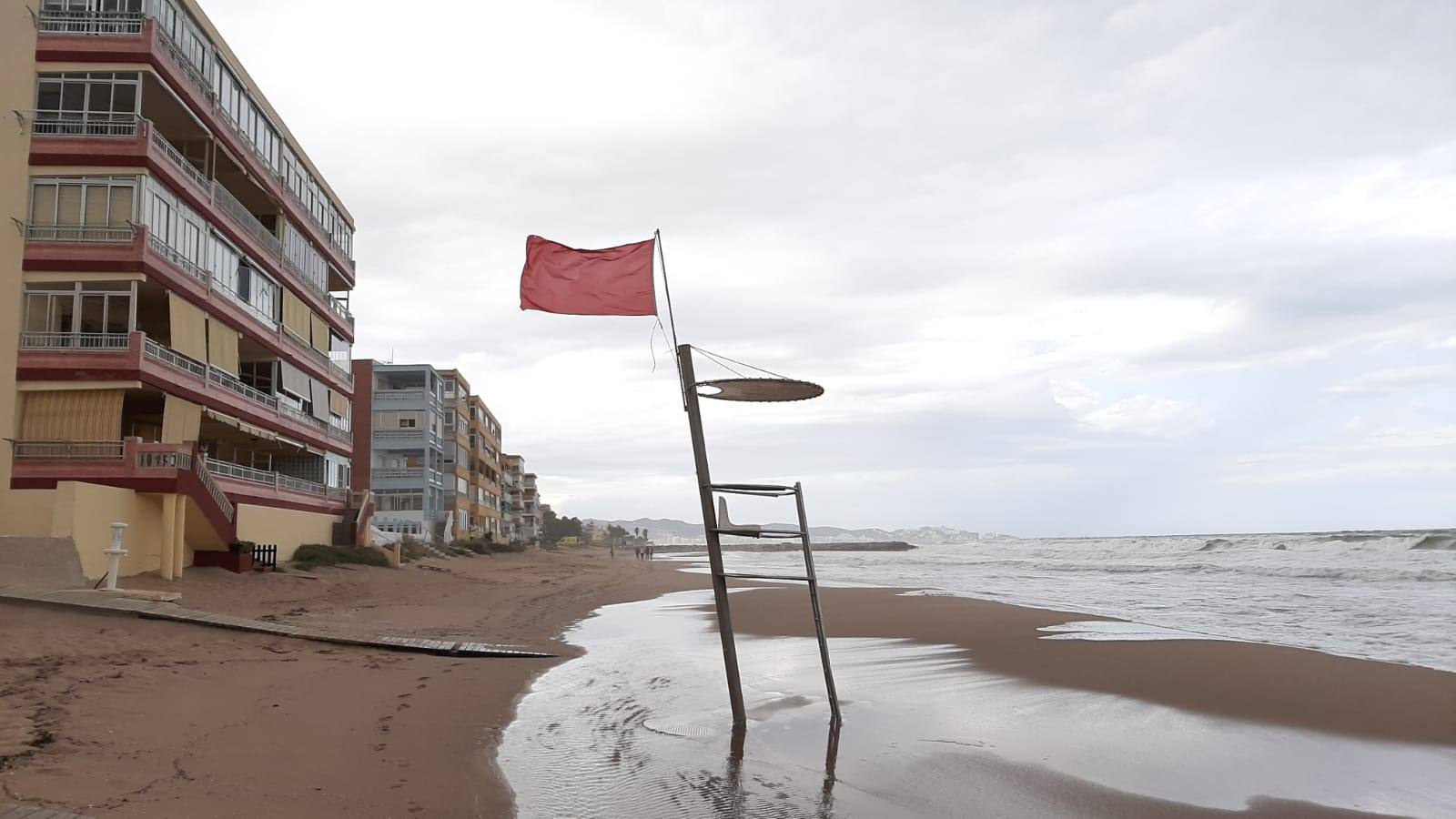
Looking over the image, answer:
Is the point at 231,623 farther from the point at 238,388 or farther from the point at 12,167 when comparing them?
the point at 238,388

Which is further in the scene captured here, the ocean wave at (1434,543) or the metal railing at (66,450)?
the ocean wave at (1434,543)

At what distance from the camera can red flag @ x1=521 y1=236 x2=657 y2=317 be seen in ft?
27.2

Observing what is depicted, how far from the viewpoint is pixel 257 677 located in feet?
33.2

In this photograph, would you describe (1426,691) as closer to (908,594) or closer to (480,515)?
(908,594)

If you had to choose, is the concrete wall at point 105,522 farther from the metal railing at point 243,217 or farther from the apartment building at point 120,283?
the metal railing at point 243,217

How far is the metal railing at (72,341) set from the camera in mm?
22094

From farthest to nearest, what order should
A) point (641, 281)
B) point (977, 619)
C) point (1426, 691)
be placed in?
point (977, 619) → point (1426, 691) → point (641, 281)

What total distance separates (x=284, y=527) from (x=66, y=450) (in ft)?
31.0

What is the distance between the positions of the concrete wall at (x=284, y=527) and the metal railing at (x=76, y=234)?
26.3 feet

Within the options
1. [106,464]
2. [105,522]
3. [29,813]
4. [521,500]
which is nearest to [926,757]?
[29,813]

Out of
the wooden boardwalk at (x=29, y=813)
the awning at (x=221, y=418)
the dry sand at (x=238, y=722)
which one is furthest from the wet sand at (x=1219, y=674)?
the awning at (x=221, y=418)

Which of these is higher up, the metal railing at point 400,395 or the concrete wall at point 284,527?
the metal railing at point 400,395

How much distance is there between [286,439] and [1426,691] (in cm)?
3241

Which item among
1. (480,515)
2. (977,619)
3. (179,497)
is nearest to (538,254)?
(977,619)
